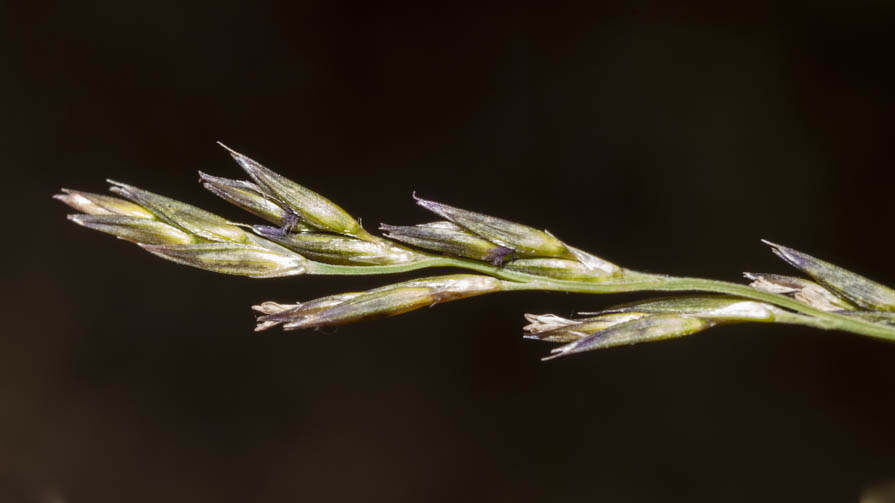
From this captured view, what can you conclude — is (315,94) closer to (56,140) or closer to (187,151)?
(187,151)

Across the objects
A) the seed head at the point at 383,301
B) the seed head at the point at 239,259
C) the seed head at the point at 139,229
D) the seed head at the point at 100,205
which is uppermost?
the seed head at the point at 100,205

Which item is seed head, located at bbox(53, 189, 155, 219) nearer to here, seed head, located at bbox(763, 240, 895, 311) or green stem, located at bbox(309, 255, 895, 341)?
green stem, located at bbox(309, 255, 895, 341)

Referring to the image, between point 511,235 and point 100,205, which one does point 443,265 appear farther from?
point 100,205

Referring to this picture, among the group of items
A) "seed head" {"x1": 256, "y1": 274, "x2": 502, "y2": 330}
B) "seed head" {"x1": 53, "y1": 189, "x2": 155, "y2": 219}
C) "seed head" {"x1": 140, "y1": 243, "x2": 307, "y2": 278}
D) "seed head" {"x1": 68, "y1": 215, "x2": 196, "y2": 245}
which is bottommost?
"seed head" {"x1": 256, "y1": 274, "x2": 502, "y2": 330}

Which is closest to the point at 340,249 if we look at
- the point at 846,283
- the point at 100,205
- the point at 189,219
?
the point at 189,219

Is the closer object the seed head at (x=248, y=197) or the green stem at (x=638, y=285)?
the green stem at (x=638, y=285)

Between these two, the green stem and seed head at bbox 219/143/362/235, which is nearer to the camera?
the green stem

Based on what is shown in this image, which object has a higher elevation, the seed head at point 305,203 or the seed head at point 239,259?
the seed head at point 305,203

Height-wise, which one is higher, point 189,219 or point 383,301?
point 189,219

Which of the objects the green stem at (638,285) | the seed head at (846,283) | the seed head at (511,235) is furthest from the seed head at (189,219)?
the seed head at (846,283)

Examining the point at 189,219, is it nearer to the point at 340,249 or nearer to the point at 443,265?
the point at 340,249

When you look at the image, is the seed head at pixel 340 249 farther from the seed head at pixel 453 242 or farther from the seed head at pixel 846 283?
the seed head at pixel 846 283

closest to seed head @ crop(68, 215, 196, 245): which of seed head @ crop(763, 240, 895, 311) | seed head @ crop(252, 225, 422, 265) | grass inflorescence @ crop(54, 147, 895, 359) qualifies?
grass inflorescence @ crop(54, 147, 895, 359)
